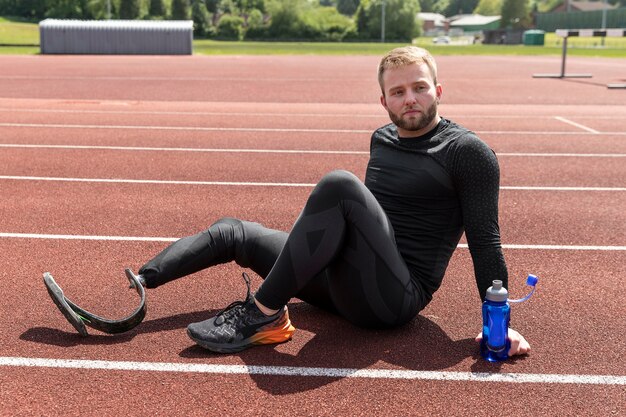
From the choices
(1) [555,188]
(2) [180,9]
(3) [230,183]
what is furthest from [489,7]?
(3) [230,183]

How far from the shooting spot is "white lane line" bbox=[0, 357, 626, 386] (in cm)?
341

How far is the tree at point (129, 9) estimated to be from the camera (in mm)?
93438

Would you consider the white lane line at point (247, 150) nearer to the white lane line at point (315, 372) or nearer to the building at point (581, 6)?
the white lane line at point (315, 372)

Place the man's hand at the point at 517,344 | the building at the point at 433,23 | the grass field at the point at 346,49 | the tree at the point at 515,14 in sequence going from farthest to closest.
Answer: the building at the point at 433,23
the tree at the point at 515,14
the grass field at the point at 346,49
the man's hand at the point at 517,344

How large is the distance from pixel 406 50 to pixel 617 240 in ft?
10.4

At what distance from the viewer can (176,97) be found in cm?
1741

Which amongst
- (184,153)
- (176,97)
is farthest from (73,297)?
(176,97)

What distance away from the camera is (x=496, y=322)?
3.46 metres

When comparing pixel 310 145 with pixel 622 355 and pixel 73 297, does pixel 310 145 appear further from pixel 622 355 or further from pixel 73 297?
pixel 622 355

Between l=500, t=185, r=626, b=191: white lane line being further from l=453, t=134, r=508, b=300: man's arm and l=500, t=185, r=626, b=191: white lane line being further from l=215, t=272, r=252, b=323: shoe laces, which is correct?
l=215, t=272, r=252, b=323: shoe laces

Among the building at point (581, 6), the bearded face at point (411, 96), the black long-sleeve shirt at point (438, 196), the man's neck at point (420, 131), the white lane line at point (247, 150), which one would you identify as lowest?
the white lane line at point (247, 150)

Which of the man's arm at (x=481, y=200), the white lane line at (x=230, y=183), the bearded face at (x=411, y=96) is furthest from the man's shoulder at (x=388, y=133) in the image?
the white lane line at (x=230, y=183)

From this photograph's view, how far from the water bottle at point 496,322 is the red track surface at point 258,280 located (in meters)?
0.08

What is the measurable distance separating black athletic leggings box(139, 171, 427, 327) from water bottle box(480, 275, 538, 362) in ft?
1.18
